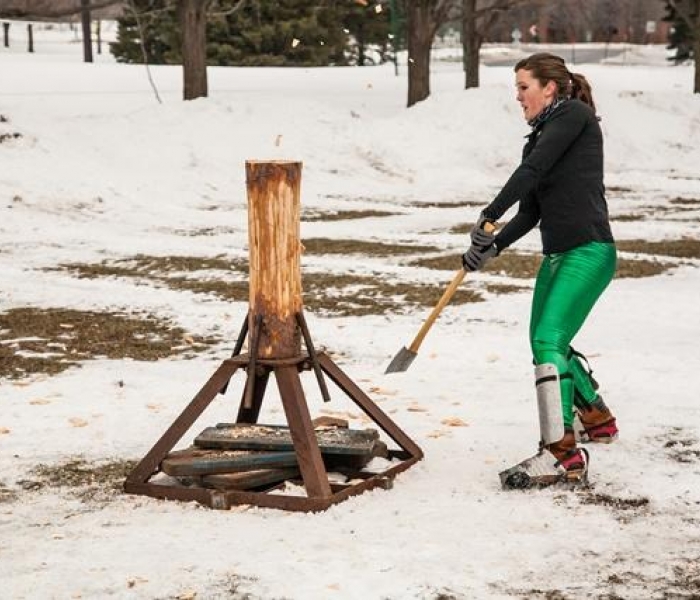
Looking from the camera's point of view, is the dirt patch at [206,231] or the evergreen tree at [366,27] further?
A: the evergreen tree at [366,27]

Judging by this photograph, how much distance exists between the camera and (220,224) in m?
17.7

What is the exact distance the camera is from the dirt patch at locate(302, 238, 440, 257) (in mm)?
14812

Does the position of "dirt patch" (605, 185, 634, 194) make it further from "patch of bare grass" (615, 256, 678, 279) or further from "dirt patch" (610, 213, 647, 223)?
"patch of bare grass" (615, 256, 678, 279)

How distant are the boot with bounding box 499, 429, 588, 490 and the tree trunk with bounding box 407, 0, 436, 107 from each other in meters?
22.4

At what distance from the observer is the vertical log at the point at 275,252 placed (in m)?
5.72

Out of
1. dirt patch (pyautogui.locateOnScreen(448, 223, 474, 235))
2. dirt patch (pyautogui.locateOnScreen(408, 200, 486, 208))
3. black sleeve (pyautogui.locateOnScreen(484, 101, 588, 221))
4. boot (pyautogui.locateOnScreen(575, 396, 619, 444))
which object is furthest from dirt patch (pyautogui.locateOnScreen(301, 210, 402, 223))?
black sleeve (pyautogui.locateOnScreen(484, 101, 588, 221))

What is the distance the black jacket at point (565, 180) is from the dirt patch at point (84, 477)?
214cm

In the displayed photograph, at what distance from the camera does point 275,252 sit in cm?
580

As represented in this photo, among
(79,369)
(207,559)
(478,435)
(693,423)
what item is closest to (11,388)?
(79,369)

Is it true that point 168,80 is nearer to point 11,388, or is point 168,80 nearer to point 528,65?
point 11,388

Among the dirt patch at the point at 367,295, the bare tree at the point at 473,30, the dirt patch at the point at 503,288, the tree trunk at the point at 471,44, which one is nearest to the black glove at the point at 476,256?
the dirt patch at the point at 367,295

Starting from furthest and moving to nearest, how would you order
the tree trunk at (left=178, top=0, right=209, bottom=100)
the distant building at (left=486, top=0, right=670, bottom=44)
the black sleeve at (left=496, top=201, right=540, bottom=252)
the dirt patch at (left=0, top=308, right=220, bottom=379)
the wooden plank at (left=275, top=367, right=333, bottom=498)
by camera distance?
the distant building at (left=486, top=0, right=670, bottom=44) < the tree trunk at (left=178, top=0, right=209, bottom=100) < the dirt patch at (left=0, top=308, right=220, bottom=379) < the black sleeve at (left=496, top=201, right=540, bottom=252) < the wooden plank at (left=275, top=367, right=333, bottom=498)

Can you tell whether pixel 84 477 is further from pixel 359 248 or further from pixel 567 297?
pixel 359 248

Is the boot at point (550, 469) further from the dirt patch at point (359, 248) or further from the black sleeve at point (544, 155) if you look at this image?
the dirt patch at point (359, 248)
